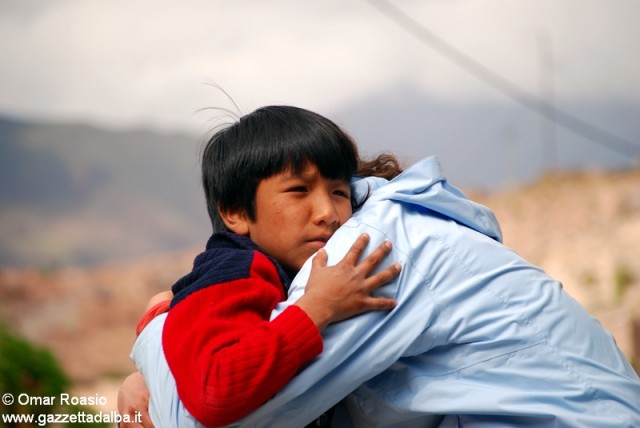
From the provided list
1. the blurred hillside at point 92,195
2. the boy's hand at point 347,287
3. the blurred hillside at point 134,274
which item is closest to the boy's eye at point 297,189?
the boy's hand at point 347,287

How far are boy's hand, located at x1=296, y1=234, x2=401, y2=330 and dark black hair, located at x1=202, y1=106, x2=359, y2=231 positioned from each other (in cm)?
32

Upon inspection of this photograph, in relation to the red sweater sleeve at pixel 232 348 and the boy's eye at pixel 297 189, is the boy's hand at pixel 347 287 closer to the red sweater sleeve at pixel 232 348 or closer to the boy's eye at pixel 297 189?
the red sweater sleeve at pixel 232 348

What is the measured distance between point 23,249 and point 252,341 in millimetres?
33805

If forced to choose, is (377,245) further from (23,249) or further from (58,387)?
(23,249)

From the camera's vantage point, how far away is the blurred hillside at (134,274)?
1838 centimetres

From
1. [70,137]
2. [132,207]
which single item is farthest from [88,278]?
[70,137]

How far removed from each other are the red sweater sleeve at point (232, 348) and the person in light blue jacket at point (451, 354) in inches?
1.9

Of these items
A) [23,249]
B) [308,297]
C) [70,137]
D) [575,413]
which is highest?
[70,137]

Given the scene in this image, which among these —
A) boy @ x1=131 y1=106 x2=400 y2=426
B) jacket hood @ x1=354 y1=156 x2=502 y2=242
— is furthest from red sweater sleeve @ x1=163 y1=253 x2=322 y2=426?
jacket hood @ x1=354 y1=156 x2=502 y2=242

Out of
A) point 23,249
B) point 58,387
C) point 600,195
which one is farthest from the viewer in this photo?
point 23,249

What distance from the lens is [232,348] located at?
66.2 inches

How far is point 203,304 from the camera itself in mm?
1798

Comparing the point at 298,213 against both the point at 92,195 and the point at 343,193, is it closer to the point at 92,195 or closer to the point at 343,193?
the point at 343,193

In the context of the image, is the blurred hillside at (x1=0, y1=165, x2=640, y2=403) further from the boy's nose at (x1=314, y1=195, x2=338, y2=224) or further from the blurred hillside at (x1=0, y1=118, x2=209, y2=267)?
the boy's nose at (x1=314, y1=195, x2=338, y2=224)
